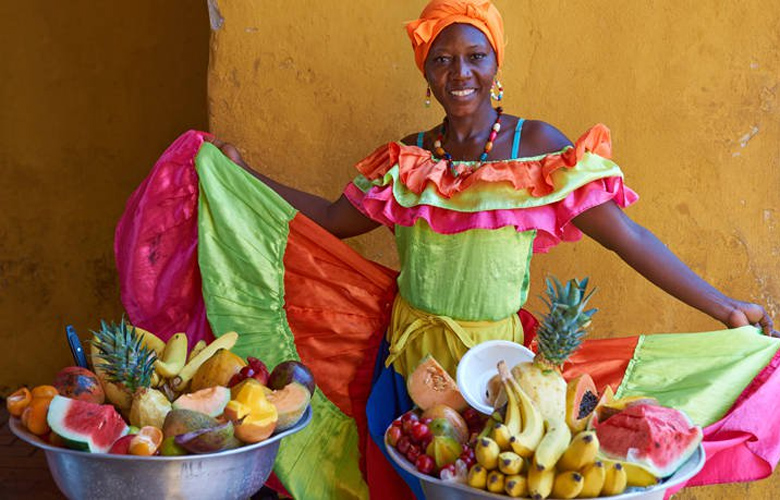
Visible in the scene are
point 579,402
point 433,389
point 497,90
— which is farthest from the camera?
point 497,90

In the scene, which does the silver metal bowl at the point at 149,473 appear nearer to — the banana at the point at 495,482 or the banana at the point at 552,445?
the banana at the point at 495,482

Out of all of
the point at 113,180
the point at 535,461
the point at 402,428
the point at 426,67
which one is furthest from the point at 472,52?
the point at 113,180

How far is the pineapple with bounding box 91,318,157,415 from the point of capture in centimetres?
230

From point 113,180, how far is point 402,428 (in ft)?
12.3

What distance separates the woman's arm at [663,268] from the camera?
2.89m

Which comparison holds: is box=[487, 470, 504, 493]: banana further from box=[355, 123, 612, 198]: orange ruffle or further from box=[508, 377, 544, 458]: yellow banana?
box=[355, 123, 612, 198]: orange ruffle

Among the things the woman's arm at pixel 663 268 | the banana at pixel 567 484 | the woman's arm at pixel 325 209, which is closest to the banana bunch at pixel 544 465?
the banana at pixel 567 484

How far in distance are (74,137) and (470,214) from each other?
346cm

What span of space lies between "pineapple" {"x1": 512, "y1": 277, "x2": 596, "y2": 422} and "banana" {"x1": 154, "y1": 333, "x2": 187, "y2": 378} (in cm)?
91

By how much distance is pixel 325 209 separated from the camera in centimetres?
339

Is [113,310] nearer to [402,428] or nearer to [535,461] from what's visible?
[402,428]

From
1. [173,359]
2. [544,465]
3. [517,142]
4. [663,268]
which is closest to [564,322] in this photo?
[544,465]

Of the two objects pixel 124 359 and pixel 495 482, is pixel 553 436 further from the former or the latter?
pixel 124 359

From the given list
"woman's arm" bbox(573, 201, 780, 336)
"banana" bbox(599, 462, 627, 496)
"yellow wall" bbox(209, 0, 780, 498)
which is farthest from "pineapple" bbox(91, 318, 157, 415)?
"yellow wall" bbox(209, 0, 780, 498)
